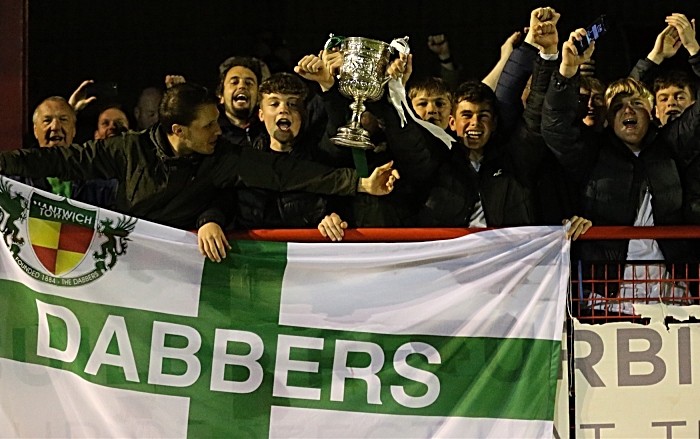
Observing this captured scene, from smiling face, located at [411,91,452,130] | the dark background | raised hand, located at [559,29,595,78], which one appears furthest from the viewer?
the dark background

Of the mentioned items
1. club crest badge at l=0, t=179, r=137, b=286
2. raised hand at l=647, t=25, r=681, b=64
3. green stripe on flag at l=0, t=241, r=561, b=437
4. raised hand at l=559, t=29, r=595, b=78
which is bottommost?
green stripe on flag at l=0, t=241, r=561, b=437

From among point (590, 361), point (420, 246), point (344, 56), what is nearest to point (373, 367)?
point (420, 246)

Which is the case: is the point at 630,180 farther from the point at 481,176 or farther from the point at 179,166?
the point at 179,166

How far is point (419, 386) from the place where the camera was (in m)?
5.16

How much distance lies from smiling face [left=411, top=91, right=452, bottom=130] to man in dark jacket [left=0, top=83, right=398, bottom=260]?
689mm

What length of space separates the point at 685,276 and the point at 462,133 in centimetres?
123

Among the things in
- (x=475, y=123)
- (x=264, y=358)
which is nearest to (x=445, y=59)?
(x=475, y=123)

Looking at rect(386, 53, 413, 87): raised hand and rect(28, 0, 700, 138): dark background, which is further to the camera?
rect(28, 0, 700, 138): dark background

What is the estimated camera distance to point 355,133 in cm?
525

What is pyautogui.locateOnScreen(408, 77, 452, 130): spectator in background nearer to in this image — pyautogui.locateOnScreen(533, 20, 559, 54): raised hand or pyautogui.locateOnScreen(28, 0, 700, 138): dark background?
pyautogui.locateOnScreen(533, 20, 559, 54): raised hand

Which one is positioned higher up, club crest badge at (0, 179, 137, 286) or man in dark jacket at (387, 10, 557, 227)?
man in dark jacket at (387, 10, 557, 227)

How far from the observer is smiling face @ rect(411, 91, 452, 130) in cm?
586

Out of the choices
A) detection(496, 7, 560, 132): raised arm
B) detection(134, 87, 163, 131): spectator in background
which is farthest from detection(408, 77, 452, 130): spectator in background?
detection(134, 87, 163, 131): spectator in background

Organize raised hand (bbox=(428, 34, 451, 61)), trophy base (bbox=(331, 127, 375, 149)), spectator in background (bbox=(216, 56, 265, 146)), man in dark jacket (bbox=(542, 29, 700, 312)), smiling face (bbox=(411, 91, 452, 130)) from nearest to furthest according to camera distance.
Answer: trophy base (bbox=(331, 127, 375, 149)) → man in dark jacket (bbox=(542, 29, 700, 312)) → smiling face (bbox=(411, 91, 452, 130)) → spectator in background (bbox=(216, 56, 265, 146)) → raised hand (bbox=(428, 34, 451, 61))
